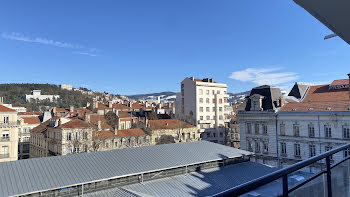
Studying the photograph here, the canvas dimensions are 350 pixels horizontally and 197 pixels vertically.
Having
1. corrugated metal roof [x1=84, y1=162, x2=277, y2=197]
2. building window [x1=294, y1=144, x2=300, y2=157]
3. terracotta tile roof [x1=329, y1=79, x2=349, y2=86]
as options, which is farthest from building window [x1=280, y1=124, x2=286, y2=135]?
corrugated metal roof [x1=84, y1=162, x2=277, y2=197]

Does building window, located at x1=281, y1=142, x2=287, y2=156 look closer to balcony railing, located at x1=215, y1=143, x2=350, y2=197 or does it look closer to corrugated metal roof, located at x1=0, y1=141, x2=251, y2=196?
corrugated metal roof, located at x1=0, y1=141, x2=251, y2=196

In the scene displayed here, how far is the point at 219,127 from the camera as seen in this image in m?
53.2

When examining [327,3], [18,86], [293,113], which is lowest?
[293,113]

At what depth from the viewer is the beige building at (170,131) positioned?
42.6m

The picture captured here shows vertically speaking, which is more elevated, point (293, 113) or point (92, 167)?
point (293, 113)

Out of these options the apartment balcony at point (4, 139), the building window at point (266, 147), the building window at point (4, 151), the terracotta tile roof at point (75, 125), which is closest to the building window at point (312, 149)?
the building window at point (266, 147)

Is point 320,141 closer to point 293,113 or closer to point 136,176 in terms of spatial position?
point 293,113

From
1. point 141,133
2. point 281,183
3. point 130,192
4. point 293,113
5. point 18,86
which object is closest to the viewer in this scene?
point 281,183

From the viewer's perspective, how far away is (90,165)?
14508 mm

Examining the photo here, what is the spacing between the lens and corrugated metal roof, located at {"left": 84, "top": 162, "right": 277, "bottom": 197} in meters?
13.2

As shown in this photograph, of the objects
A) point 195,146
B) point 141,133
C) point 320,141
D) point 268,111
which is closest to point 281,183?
point 195,146

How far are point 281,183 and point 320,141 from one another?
84.7 ft

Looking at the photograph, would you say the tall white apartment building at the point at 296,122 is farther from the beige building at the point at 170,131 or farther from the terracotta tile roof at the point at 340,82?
the beige building at the point at 170,131

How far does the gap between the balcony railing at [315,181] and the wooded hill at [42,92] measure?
124 m
